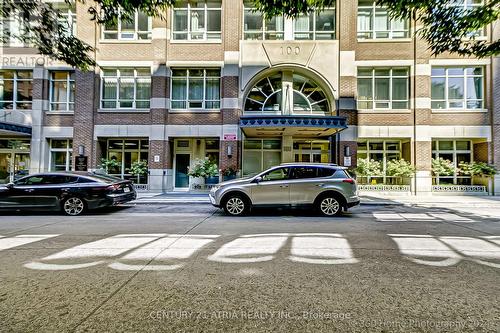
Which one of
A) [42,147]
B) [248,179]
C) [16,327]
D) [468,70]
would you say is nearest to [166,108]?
[42,147]

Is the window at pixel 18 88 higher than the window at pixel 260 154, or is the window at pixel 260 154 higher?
the window at pixel 18 88

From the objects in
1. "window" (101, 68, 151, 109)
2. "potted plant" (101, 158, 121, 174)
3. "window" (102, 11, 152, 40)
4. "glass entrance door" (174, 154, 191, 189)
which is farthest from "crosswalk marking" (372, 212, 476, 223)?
"window" (102, 11, 152, 40)

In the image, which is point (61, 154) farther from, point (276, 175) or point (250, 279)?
point (250, 279)

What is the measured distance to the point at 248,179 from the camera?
9.30 meters

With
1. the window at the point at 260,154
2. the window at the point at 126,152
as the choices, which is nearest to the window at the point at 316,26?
the window at the point at 260,154

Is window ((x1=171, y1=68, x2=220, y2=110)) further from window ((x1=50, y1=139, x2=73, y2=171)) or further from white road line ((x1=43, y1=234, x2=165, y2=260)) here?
white road line ((x1=43, y1=234, x2=165, y2=260))

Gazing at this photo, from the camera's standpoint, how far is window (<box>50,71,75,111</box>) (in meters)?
17.6

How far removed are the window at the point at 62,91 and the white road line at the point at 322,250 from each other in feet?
59.5

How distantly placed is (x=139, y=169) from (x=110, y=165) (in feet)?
6.48

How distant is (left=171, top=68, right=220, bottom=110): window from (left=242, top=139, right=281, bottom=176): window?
3.50 m

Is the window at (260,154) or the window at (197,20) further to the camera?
the window at (260,154)

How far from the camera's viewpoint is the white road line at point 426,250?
14.6 ft

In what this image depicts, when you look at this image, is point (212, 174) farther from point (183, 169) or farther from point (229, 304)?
point (229, 304)

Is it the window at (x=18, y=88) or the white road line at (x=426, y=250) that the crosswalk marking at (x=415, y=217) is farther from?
the window at (x=18, y=88)
